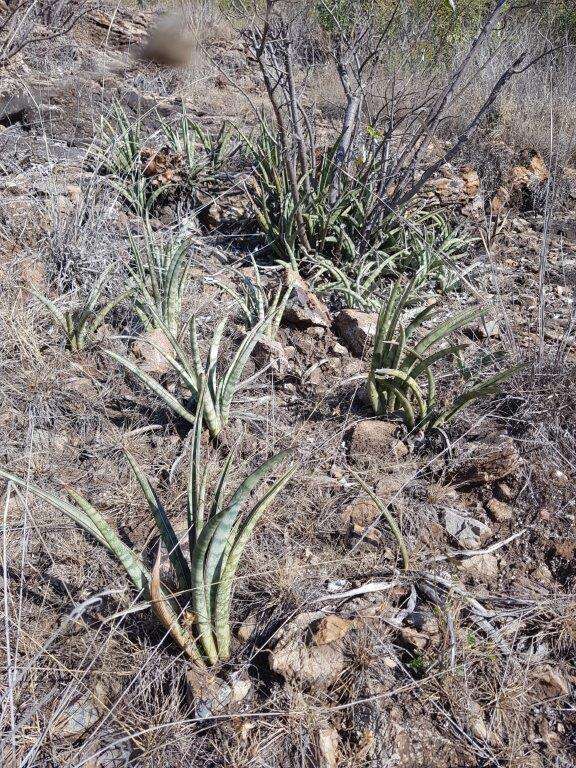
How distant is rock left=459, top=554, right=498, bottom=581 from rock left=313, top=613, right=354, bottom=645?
46cm

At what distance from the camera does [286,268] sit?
10.4 feet

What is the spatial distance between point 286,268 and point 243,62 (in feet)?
15.8

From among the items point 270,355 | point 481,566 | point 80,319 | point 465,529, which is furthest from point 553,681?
point 80,319

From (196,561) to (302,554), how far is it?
0.50 m

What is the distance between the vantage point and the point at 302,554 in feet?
5.84

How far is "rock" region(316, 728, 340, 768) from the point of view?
1.33 m

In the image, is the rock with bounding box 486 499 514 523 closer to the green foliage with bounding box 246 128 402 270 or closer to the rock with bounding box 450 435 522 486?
the rock with bounding box 450 435 522 486

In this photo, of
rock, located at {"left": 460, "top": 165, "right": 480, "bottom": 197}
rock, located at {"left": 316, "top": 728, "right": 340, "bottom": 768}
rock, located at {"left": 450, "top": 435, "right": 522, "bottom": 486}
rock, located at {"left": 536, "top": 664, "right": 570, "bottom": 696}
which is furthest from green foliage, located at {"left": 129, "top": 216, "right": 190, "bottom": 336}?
rock, located at {"left": 460, "top": 165, "right": 480, "bottom": 197}

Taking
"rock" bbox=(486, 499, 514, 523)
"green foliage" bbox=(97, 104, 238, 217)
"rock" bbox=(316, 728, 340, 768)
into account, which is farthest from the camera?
"green foliage" bbox=(97, 104, 238, 217)

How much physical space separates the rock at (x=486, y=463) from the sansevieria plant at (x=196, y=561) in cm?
88

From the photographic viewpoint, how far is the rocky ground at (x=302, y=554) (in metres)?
1.38

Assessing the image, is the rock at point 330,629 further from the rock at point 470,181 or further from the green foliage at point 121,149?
the rock at point 470,181

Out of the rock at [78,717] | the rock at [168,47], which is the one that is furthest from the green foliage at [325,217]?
the rock at [168,47]

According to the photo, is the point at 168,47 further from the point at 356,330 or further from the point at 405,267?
the point at 356,330
